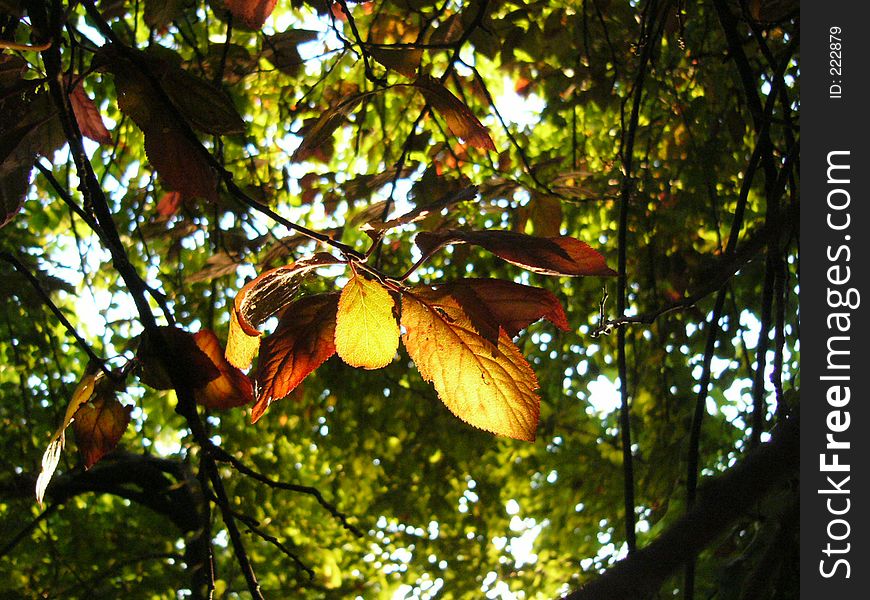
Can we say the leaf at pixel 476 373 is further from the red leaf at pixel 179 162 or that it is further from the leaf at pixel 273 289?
the red leaf at pixel 179 162

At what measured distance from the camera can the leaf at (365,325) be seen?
489 mm

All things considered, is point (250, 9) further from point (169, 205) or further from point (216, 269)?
point (169, 205)

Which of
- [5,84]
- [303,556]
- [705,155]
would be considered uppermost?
A: [705,155]

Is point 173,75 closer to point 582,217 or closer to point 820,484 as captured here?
point 820,484

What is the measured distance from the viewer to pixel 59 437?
1.85 ft

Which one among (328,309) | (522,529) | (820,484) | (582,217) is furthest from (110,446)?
(522,529)

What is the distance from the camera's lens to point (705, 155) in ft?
6.37

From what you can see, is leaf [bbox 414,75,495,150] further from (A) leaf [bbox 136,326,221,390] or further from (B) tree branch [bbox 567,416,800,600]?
(B) tree branch [bbox 567,416,800,600]

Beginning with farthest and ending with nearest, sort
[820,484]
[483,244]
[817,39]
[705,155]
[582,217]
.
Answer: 1. [582,217]
2. [705,155]
3. [817,39]
4. [820,484]
5. [483,244]

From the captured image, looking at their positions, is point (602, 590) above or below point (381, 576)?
below

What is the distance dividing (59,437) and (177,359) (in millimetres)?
103

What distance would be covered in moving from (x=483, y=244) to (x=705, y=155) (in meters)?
1.70

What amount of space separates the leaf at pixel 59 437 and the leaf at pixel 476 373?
0.26 meters

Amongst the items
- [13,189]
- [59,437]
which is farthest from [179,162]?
[59,437]
